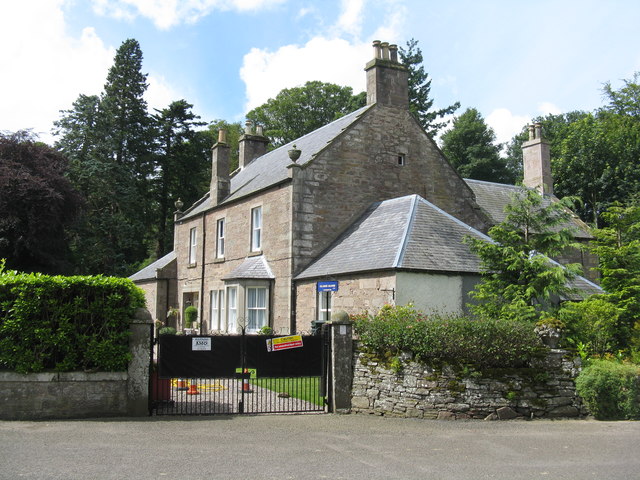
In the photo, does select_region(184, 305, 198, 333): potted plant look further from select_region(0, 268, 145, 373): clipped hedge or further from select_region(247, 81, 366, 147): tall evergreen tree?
select_region(247, 81, 366, 147): tall evergreen tree

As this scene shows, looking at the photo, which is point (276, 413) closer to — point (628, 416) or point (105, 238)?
point (628, 416)

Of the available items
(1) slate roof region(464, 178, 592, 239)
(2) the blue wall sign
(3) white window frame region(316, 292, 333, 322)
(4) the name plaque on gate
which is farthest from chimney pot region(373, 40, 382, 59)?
(4) the name plaque on gate

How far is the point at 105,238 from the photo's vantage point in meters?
41.6

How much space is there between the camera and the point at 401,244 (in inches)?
704

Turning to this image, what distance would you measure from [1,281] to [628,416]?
41.3 ft

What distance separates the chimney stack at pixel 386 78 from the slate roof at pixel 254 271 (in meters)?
7.96

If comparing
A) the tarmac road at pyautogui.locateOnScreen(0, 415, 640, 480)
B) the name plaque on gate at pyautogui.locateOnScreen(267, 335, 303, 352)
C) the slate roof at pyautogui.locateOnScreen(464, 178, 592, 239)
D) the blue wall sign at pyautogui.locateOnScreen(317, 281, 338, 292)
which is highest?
the slate roof at pyautogui.locateOnScreen(464, 178, 592, 239)

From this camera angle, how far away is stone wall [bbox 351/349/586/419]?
11.6 meters

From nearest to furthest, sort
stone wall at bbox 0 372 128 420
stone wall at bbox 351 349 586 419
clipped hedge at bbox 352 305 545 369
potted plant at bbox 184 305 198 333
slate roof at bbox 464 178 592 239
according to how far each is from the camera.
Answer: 1. stone wall at bbox 0 372 128 420
2. stone wall at bbox 351 349 586 419
3. clipped hedge at bbox 352 305 545 369
4. slate roof at bbox 464 178 592 239
5. potted plant at bbox 184 305 198 333

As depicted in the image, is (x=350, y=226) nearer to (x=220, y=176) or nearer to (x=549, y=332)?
(x=220, y=176)

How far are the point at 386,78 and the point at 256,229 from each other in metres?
8.27

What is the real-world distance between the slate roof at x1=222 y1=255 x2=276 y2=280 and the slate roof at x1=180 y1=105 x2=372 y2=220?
300 cm

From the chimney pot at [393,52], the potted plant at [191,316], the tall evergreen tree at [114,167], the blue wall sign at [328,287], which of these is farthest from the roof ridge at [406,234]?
the tall evergreen tree at [114,167]

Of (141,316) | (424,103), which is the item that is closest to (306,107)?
(424,103)
